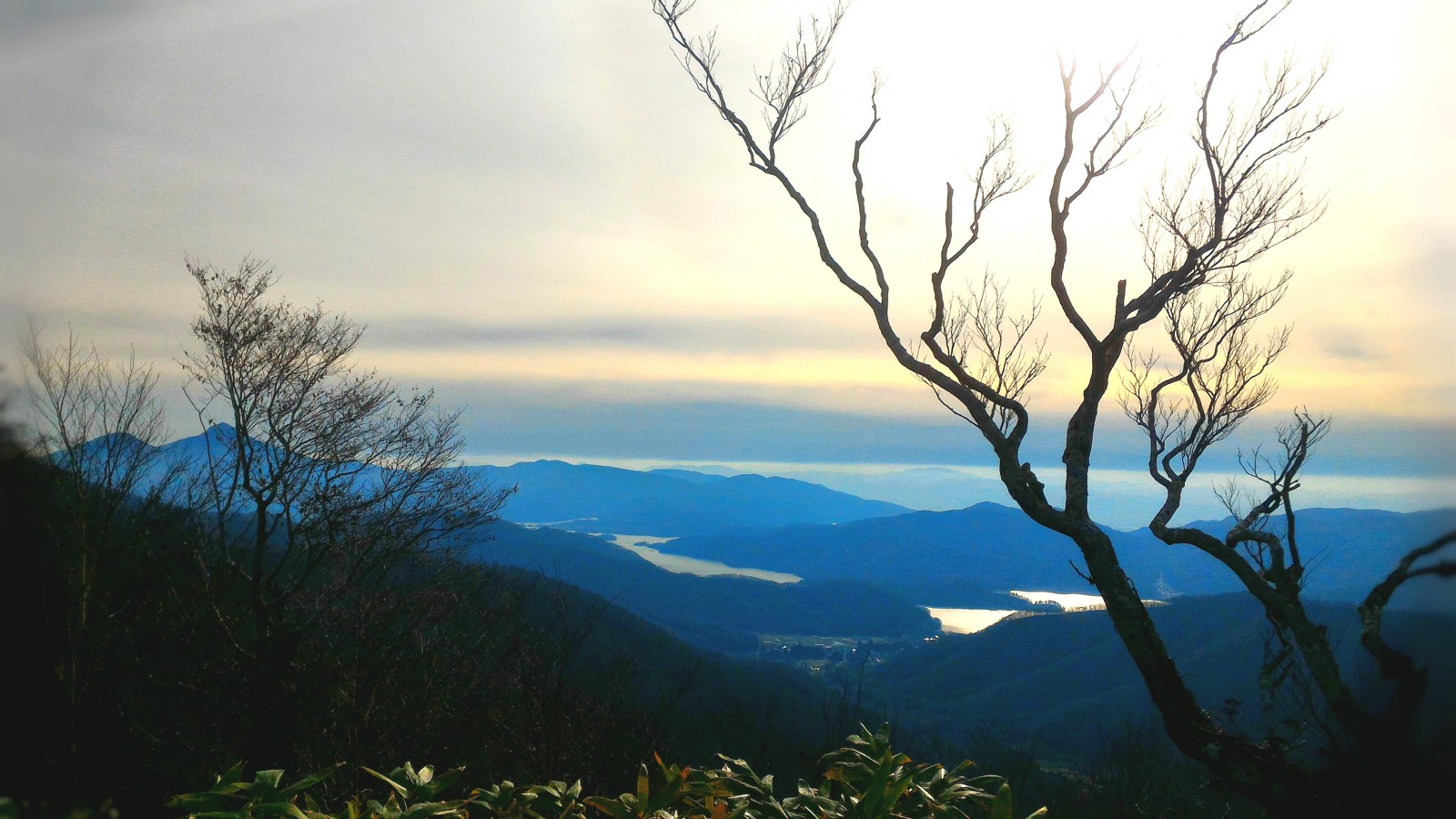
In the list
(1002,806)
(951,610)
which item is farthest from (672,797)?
(951,610)

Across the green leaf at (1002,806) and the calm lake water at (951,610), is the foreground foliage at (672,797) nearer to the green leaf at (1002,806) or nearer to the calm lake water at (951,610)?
the green leaf at (1002,806)

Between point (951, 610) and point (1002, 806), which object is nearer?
point (1002, 806)

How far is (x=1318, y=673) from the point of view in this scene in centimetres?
479

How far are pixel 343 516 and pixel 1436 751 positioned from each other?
14.2 metres

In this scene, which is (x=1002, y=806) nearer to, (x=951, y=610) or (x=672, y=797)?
(x=672, y=797)

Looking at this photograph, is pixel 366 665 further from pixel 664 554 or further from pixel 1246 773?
pixel 664 554

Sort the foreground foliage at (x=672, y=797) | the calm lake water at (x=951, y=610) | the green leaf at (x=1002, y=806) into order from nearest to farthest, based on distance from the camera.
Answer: the foreground foliage at (x=672, y=797) → the green leaf at (x=1002, y=806) → the calm lake water at (x=951, y=610)

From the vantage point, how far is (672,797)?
2387mm

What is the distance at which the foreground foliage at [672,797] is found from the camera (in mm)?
2059

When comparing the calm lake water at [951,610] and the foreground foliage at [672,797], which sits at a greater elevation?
the foreground foliage at [672,797]

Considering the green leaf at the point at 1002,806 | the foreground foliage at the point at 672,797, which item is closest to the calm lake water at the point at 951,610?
the foreground foliage at the point at 672,797

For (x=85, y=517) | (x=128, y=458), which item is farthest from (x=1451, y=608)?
(x=128, y=458)

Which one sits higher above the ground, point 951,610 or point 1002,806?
point 1002,806

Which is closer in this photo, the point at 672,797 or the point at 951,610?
the point at 672,797
